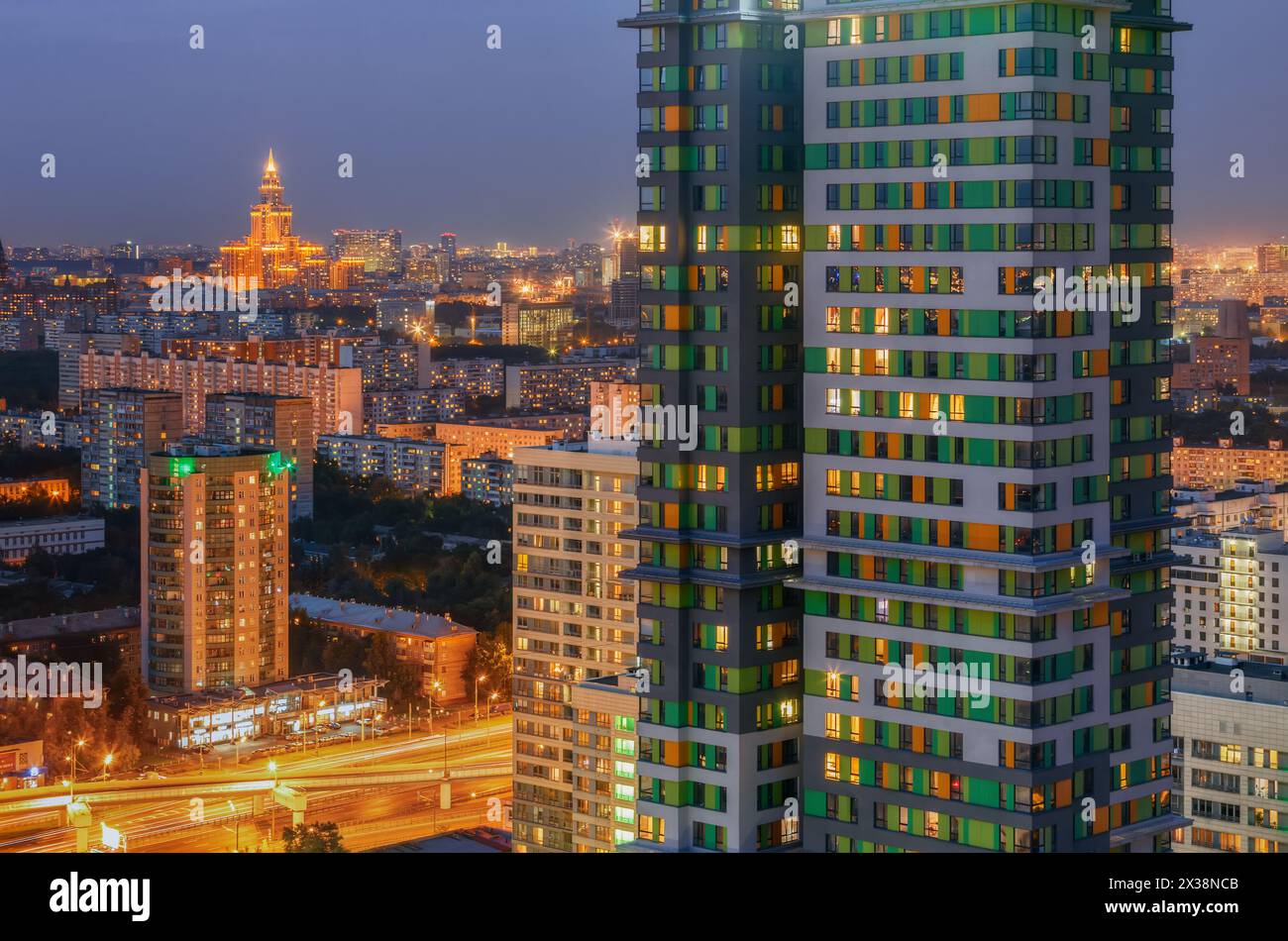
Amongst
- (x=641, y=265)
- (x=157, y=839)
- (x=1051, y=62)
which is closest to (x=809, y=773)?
(x=641, y=265)

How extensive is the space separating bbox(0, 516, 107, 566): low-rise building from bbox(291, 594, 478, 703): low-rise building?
6.65 metres

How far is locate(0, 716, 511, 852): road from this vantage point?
15.6 meters

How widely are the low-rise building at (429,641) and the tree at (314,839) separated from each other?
597cm

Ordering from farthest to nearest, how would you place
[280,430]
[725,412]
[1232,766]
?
[280,430] → [1232,766] → [725,412]

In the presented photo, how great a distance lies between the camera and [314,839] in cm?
1327

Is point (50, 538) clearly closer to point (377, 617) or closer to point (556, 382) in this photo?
point (377, 617)

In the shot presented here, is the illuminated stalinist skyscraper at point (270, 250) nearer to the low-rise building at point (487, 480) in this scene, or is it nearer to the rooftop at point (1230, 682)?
the low-rise building at point (487, 480)

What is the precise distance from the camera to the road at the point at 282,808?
51.2ft

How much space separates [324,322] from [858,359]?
131ft

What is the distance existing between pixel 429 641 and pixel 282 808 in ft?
14.3

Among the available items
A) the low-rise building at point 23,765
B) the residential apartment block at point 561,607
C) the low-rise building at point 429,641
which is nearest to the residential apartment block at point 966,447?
the residential apartment block at point 561,607

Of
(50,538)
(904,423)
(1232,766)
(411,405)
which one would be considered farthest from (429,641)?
(411,405)

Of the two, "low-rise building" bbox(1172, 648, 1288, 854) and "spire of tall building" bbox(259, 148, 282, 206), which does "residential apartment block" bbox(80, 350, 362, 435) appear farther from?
"low-rise building" bbox(1172, 648, 1288, 854)

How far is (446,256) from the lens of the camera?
2173 inches
